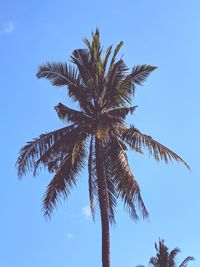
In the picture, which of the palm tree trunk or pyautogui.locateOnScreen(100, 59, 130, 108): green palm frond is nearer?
the palm tree trunk

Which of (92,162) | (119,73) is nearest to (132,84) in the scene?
(119,73)

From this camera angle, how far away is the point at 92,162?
20953 mm

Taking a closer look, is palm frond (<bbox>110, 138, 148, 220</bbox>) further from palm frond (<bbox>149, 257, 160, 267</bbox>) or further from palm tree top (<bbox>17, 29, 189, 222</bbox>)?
palm frond (<bbox>149, 257, 160, 267</bbox>)

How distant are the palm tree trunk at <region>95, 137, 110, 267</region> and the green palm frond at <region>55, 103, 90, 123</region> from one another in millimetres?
1198

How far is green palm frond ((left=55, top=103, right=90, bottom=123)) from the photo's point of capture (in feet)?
69.6

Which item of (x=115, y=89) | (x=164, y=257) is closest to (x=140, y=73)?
(x=115, y=89)

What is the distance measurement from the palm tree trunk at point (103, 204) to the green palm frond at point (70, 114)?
120 cm

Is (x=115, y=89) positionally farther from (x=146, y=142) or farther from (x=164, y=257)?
(x=164, y=257)

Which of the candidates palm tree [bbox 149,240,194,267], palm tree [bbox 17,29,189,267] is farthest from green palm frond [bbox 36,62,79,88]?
palm tree [bbox 149,240,194,267]

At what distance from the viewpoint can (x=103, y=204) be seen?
19.5 m

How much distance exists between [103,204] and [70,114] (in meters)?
4.11

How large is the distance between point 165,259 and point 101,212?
21.0m

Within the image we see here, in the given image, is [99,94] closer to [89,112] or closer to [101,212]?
[89,112]

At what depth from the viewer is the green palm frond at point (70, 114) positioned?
21.2 meters
